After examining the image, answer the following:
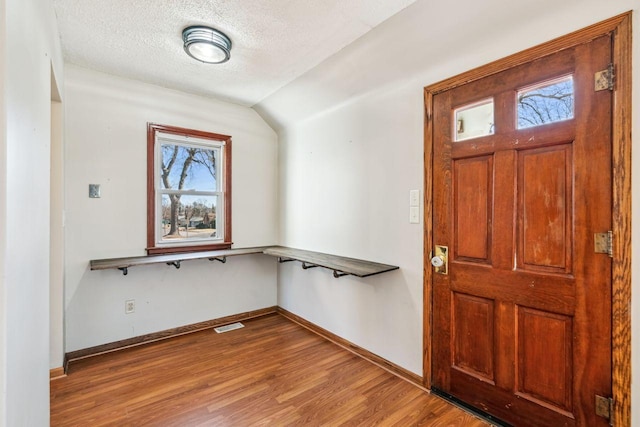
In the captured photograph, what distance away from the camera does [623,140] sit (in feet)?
4.51

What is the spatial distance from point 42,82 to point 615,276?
9.24ft

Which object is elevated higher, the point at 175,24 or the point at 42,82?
the point at 175,24

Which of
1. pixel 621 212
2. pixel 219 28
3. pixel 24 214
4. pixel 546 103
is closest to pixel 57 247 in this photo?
pixel 24 214

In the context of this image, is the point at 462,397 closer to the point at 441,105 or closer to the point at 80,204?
the point at 441,105

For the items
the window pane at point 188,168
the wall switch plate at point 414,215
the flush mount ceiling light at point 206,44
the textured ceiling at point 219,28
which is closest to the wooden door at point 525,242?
the wall switch plate at point 414,215

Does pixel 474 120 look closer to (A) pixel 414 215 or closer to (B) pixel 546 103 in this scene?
(B) pixel 546 103

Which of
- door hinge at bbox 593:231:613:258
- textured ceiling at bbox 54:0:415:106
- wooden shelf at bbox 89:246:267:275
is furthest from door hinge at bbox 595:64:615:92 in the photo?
wooden shelf at bbox 89:246:267:275

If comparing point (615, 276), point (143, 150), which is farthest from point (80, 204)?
point (615, 276)

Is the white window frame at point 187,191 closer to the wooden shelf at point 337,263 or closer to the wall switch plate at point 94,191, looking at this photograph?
the wall switch plate at point 94,191

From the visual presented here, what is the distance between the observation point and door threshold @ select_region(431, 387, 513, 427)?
181 centimetres

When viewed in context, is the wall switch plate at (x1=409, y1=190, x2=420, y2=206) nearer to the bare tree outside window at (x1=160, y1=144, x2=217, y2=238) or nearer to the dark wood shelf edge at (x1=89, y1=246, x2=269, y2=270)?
the dark wood shelf edge at (x1=89, y1=246, x2=269, y2=270)

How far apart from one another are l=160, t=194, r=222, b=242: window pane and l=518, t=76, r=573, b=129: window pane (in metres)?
2.91

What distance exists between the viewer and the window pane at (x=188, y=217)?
308 cm

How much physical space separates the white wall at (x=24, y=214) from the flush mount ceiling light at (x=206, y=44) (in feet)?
2.54
